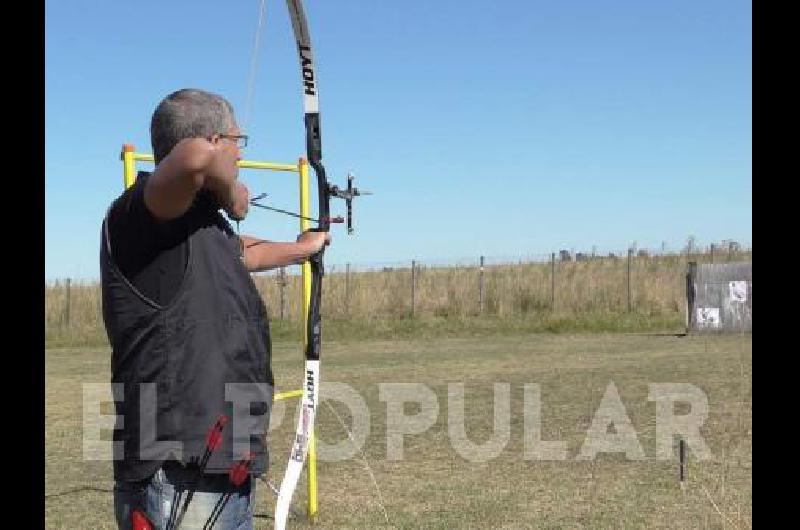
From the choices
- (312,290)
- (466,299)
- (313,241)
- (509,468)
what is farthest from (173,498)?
(466,299)

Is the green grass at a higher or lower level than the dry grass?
lower

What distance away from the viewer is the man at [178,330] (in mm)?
2264

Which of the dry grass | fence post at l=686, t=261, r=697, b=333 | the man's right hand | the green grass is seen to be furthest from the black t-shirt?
the dry grass

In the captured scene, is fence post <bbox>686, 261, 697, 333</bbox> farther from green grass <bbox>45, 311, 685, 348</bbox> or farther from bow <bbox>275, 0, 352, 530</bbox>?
bow <bbox>275, 0, 352, 530</bbox>

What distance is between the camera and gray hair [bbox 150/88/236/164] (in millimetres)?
2289

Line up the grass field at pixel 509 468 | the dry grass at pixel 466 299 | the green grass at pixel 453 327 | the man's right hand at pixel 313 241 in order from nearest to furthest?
the man's right hand at pixel 313 241
the grass field at pixel 509 468
the green grass at pixel 453 327
the dry grass at pixel 466 299

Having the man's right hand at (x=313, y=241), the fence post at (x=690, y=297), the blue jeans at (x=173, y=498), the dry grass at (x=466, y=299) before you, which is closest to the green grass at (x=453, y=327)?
the dry grass at (x=466, y=299)

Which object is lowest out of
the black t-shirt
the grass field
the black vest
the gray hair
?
the grass field

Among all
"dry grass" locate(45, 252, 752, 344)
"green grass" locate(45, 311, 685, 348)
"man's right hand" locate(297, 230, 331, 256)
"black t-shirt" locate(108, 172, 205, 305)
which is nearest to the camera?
"black t-shirt" locate(108, 172, 205, 305)

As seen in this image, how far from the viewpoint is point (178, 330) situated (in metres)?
2.29

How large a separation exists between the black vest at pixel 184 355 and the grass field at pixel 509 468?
412cm

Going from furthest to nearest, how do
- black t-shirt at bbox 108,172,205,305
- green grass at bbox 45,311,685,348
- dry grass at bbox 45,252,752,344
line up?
dry grass at bbox 45,252,752,344 → green grass at bbox 45,311,685,348 → black t-shirt at bbox 108,172,205,305

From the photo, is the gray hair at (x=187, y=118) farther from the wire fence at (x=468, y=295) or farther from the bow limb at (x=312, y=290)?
the wire fence at (x=468, y=295)
